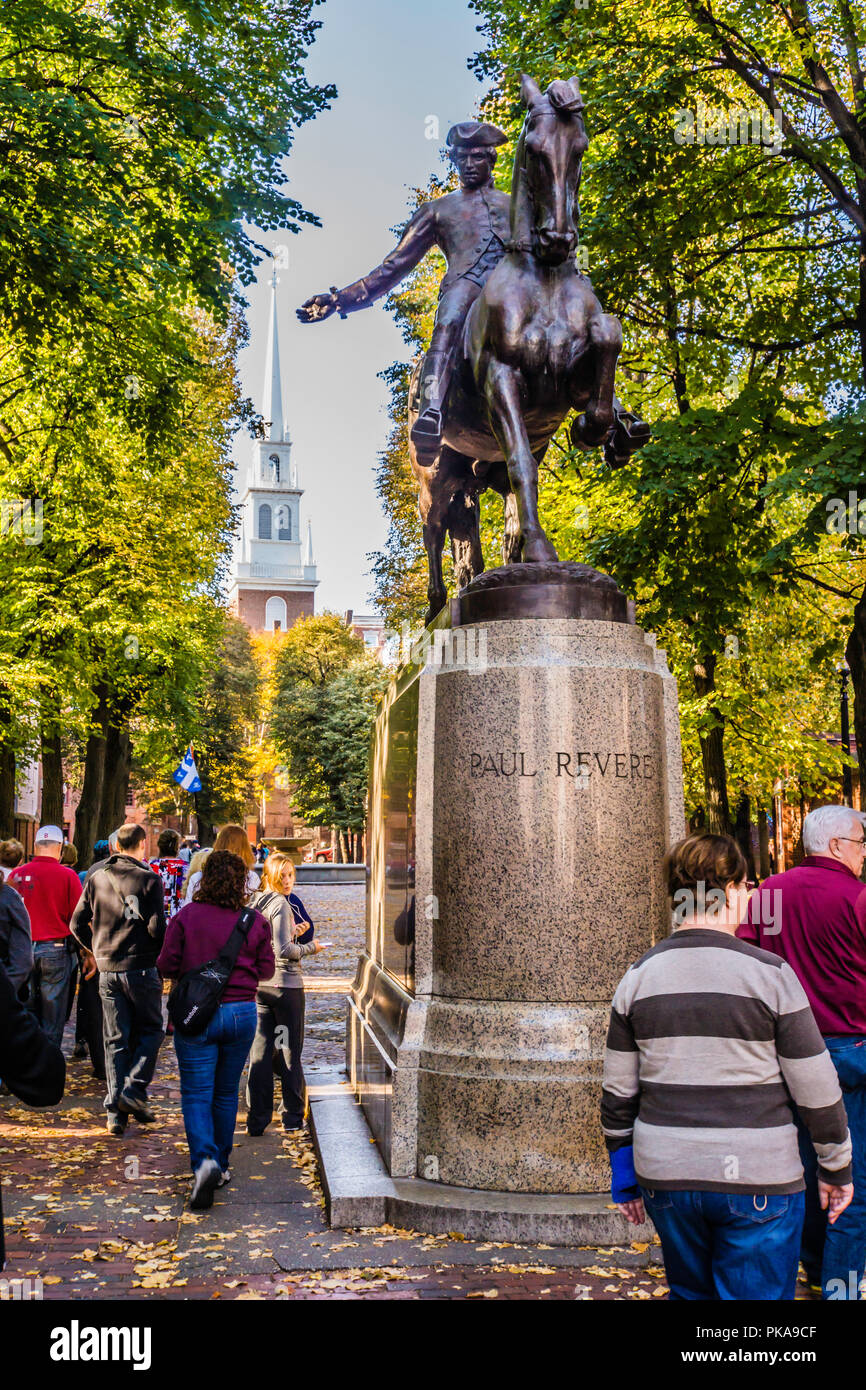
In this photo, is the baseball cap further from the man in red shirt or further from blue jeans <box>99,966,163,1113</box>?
blue jeans <box>99,966,163,1113</box>

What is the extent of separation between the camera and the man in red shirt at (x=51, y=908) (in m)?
10.7

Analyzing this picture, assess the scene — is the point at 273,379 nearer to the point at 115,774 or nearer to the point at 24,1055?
the point at 115,774

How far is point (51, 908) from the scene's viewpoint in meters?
10.7

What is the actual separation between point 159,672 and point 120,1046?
20930 mm

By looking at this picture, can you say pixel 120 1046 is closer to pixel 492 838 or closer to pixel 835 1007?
Result: pixel 492 838

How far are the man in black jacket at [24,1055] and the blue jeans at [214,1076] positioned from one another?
3.27 meters

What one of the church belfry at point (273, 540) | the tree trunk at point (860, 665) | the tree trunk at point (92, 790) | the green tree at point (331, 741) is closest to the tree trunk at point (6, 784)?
the tree trunk at point (92, 790)

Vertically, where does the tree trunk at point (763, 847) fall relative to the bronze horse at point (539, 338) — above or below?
below

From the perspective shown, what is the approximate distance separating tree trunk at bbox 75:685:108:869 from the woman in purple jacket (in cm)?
1858

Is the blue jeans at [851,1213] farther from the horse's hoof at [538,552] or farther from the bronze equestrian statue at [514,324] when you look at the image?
the bronze equestrian statue at [514,324]

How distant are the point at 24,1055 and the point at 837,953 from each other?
3.16 metres

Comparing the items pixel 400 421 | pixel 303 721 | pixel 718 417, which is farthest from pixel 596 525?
pixel 303 721

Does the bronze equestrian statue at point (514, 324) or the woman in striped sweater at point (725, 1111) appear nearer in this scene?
the woman in striped sweater at point (725, 1111)

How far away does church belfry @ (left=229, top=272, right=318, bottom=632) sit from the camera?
4882 inches
